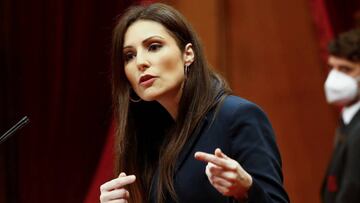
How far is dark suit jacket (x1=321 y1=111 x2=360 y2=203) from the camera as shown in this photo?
6.73 ft

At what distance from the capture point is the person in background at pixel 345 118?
2080mm

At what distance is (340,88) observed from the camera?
8.55 feet

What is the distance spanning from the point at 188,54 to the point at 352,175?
3.07 ft

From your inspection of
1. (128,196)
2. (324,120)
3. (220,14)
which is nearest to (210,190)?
(128,196)

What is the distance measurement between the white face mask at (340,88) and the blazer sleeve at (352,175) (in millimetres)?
478

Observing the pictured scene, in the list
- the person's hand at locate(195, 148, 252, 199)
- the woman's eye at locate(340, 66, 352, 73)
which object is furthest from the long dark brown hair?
the woman's eye at locate(340, 66, 352, 73)

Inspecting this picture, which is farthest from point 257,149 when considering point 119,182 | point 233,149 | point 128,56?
point 128,56

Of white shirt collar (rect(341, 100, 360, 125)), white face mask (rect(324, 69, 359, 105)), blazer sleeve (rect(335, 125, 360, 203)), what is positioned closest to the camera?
blazer sleeve (rect(335, 125, 360, 203))

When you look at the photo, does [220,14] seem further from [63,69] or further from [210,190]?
[210,190]

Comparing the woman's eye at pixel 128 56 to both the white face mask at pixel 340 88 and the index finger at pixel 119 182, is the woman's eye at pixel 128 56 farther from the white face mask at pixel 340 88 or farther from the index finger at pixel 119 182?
the white face mask at pixel 340 88

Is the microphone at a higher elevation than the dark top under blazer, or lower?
higher

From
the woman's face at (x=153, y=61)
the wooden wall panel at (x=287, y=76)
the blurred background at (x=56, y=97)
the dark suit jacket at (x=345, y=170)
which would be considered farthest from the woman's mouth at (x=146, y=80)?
the wooden wall panel at (x=287, y=76)

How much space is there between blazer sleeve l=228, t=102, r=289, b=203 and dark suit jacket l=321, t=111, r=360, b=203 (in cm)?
94

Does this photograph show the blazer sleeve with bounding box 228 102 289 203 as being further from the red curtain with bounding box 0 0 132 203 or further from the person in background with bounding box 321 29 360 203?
the red curtain with bounding box 0 0 132 203
